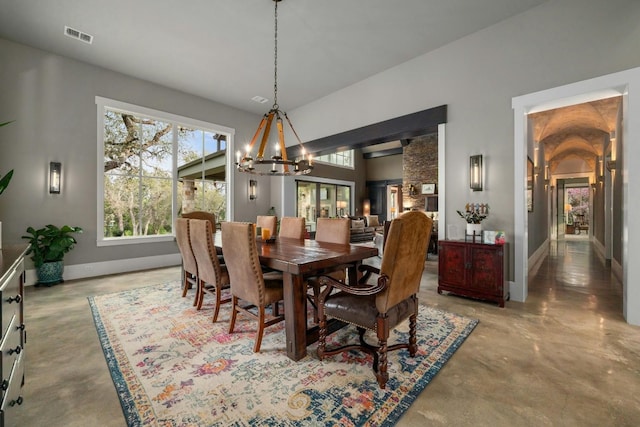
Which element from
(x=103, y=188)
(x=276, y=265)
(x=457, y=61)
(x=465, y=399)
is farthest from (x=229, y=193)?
(x=465, y=399)

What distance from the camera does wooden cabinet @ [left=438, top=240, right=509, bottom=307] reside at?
126 inches

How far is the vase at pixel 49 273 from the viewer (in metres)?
4.05

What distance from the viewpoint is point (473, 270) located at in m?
3.38

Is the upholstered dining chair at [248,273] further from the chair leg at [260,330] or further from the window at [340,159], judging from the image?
the window at [340,159]

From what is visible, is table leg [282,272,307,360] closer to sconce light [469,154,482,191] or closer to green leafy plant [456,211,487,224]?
green leafy plant [456,211,487,224]

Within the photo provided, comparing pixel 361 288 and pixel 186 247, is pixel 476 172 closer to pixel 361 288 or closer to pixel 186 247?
pixel 361 288

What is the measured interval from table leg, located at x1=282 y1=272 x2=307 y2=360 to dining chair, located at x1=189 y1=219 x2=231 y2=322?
996 millimetres

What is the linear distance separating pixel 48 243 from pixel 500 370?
5.62 metres

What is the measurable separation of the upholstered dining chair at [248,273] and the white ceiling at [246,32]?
2.74 metres

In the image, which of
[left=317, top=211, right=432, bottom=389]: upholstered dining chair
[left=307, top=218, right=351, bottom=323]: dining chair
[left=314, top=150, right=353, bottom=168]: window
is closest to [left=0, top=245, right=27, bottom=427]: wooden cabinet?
[left=317, top=211, right=432, bottom=389]: upholstered dining chair

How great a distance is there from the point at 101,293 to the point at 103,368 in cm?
224

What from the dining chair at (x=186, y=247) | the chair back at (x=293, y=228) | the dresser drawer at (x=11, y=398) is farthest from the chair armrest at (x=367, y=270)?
the dresser drawer at (x=11, y=398)

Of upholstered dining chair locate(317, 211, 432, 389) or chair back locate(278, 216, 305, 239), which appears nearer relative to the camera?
upholstered dining chair locate(317, 211, 432, 389)

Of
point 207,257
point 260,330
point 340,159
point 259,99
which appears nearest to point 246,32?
point 259,99
